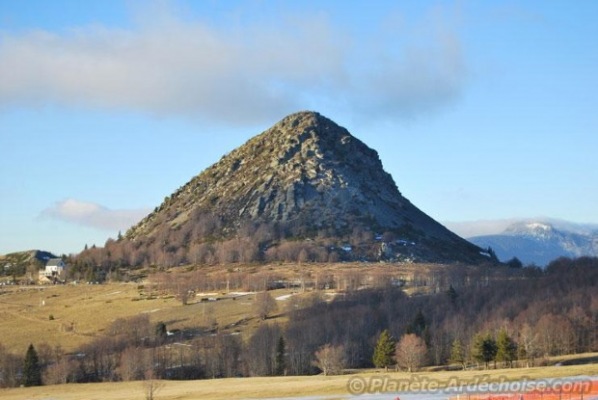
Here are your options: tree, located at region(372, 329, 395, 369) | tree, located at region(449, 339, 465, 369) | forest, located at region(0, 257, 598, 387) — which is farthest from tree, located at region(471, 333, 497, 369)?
tree, located at region(372, 329, 395, 369)

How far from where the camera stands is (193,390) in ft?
320

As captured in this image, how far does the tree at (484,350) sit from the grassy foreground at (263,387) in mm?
21220

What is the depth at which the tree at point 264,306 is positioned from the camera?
184125 mm

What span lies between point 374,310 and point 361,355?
109 ft

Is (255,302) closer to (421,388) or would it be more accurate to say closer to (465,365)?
(465,365)

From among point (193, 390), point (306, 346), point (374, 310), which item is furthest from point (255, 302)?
point (193, 390)

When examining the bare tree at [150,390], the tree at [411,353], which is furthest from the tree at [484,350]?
the bare tree at [150,390]

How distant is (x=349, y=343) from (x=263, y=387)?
59060 mm

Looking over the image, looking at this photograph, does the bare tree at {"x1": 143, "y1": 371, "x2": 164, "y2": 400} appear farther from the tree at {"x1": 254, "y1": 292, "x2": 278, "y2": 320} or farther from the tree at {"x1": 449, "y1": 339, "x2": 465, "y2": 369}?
the tree at {"x1": 254, "y1": 292, "x2": 278, "y2": 320}

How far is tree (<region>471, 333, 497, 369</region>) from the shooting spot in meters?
116

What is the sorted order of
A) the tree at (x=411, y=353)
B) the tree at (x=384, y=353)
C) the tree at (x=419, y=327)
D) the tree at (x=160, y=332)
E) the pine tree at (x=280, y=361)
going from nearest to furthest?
1. the tree at (x=411, y=353)
2. the tree at (x=384, y=353)
3. the pine tree at (x=280, y=361)
4. the tree at (x=419, y=327)
5. the tree at (x=160, y=332)

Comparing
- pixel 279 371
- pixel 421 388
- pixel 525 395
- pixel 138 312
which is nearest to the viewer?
pixel 525 395

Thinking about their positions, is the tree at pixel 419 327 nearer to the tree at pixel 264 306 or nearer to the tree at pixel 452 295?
the tree at pixel 452 295

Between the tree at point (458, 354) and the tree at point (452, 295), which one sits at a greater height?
the tree at point (452, 295)
